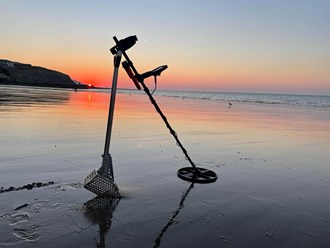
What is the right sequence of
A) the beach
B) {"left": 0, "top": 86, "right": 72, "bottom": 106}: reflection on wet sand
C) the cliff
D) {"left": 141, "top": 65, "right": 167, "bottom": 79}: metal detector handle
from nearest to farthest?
the beach, {"left": 141, "top": 65, "right": 167, "bottom": 79}: metal detector handle, {"left": 0, "top": 86, "right": 72, "bottom": 106}: reflection on wet sand, the cliff

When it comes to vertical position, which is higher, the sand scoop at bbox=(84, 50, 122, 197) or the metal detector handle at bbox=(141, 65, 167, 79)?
the metal detector handle at bbox=(141, 65, 167, 79)

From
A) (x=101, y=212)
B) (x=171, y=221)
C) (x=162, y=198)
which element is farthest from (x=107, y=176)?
(x=171, y=221)

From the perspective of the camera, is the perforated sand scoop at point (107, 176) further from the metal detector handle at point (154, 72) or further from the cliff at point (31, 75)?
the cliff at point (31, 75)

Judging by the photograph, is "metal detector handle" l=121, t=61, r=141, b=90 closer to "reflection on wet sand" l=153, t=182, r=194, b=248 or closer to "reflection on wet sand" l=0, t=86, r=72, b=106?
"reflection on wet sand" l=153, t=182, r=194, b=248

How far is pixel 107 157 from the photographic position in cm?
515

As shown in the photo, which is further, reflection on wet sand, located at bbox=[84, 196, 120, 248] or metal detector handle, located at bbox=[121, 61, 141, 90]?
metal detector handle, located at bbox=[121, 61, 141, 90]

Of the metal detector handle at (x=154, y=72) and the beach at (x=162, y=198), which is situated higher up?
the metal detector handle at (x=154, y=72)

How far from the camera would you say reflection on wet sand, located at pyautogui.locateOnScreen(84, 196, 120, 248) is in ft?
12.9

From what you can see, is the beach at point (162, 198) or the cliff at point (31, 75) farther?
the cliff at point (31, 75)

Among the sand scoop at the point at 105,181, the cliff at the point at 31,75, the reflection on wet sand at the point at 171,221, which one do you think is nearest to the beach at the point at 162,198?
the reflection on wet sand at the point at 171,221

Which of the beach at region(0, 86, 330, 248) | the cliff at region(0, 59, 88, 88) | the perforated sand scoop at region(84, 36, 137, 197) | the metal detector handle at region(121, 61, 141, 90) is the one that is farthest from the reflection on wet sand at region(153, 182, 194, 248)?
the cliff at region(0, 59, 88, 88)

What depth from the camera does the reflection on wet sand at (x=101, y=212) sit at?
12.9 ft

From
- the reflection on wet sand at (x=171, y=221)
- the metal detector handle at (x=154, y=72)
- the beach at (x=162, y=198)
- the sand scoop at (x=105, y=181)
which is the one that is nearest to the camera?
the reflection on wet sand at (x=171, y=221)

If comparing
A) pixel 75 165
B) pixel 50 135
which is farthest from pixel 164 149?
pixel 50 135
